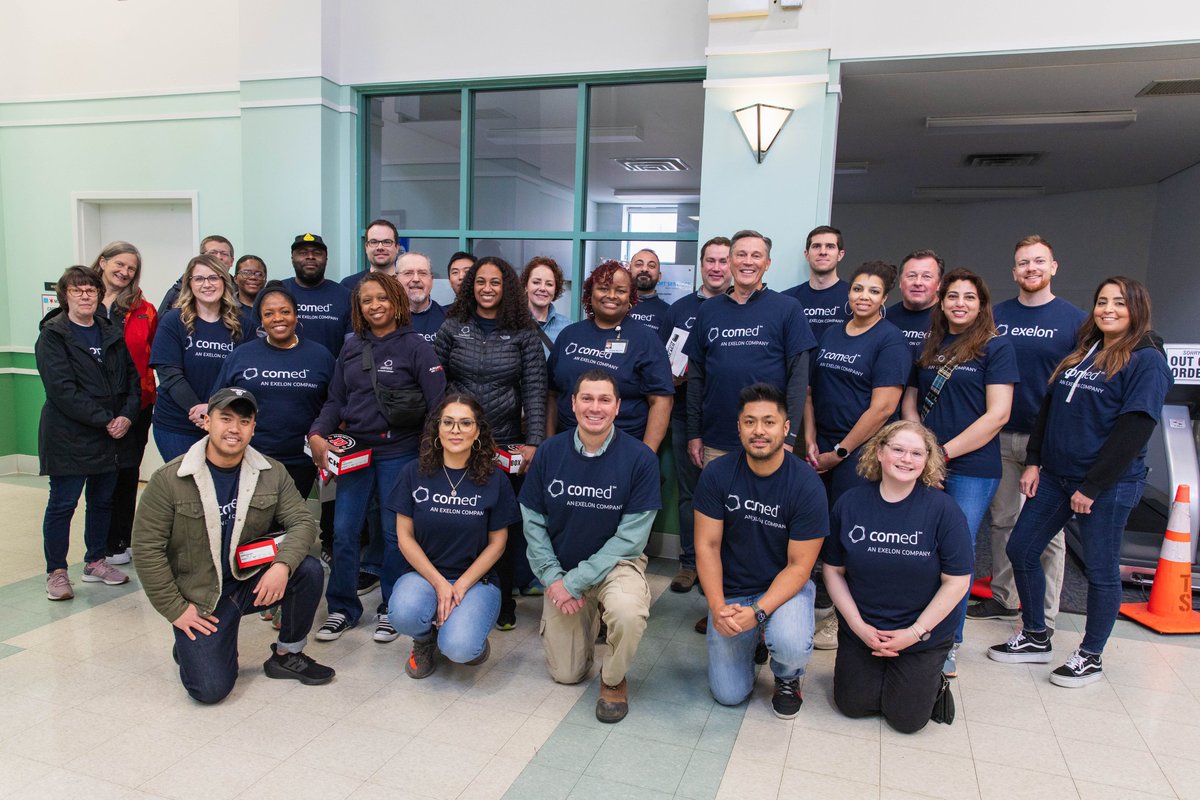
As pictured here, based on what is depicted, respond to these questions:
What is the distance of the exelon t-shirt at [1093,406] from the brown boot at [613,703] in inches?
75.8

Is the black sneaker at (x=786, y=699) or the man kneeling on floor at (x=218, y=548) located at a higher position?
the man kneeling on floor at (x=218, y=548)

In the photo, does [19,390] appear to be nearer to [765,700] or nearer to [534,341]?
[534,341]

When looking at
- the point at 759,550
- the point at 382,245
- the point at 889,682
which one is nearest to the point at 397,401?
the point at 382,245

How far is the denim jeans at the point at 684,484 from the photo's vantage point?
13.0ft

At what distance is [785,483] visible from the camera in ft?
8.91

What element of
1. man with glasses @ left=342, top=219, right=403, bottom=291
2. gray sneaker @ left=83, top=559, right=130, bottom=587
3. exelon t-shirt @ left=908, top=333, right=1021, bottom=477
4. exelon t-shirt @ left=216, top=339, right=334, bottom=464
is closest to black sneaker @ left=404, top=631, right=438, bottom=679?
exelon t-shirt @ left=216, top=339, right=334, bottom=464

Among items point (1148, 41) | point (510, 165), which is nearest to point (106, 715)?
point (510, 165)

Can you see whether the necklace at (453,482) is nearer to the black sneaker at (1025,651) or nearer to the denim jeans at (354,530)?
the denim jeans at (354,530)

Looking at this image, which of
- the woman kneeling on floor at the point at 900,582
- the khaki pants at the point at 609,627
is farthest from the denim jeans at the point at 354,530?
the woman kneeling on floor at the point at 900,582

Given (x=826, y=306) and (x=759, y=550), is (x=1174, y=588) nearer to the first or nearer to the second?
(x=826, y=306)

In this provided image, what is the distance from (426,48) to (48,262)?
11.3ft

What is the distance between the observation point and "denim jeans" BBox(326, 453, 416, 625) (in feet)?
10.6

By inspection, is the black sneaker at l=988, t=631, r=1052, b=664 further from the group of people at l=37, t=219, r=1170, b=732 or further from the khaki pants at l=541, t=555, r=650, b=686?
the khaki pants at l=541, t=555, r=650, b=686

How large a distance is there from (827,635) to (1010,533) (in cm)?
101
